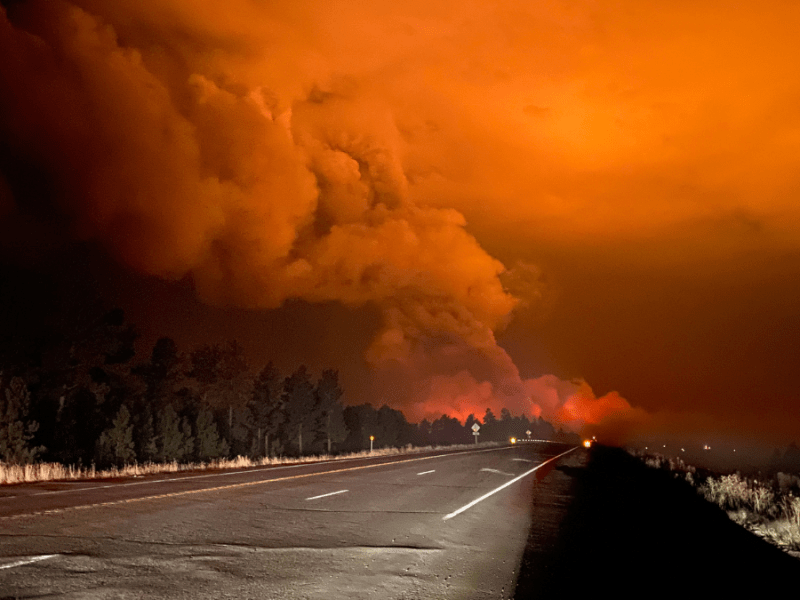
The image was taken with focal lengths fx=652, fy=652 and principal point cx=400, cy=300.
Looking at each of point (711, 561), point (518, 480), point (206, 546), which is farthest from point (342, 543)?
point (518, 480)

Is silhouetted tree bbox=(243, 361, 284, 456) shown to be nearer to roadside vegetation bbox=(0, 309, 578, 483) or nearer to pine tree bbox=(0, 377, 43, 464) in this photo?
roadside vegetation bbox=(0, 309, 578, 483)

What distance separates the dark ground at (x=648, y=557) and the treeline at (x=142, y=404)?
64.4 ft

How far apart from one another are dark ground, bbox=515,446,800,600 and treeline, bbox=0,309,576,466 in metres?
19.6

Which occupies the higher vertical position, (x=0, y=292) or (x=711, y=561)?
(x=0, y=292)

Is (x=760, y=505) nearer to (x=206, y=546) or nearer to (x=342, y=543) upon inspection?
(x=342, y=543)

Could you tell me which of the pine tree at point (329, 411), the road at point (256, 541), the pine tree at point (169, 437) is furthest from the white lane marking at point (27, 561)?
the pine tree at point (329, 411)

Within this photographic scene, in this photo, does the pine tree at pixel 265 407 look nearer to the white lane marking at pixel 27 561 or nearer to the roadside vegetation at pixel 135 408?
the roadside vegetation at pixel 135 408

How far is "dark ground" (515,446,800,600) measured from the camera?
7664 mm

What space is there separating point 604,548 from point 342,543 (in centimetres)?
404

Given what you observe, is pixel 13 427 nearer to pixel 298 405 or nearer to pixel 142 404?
pixel 142 404

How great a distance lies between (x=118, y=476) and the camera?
2150cm

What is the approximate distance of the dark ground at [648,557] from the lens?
7664 mm

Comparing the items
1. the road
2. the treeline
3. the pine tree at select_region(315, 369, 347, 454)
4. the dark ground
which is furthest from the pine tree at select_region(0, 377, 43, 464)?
the pine tree at select_region(315, 369, 347, 454)

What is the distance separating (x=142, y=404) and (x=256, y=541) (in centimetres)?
4958
